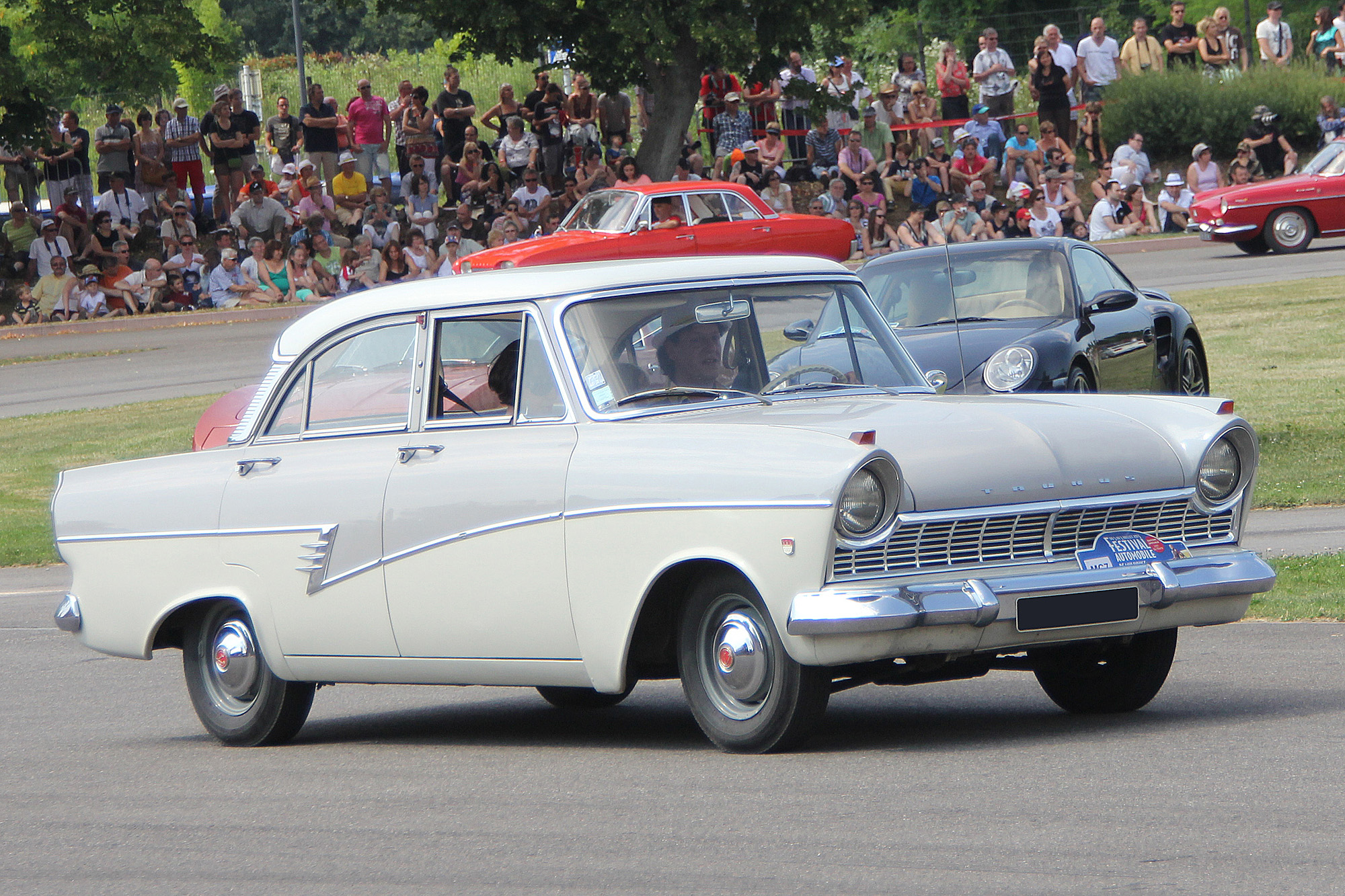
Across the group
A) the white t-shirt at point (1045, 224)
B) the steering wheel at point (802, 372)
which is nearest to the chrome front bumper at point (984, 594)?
the steering wheel at point (802, 372)

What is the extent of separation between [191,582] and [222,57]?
24.5m

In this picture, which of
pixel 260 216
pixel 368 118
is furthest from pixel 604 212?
pixel 368 118

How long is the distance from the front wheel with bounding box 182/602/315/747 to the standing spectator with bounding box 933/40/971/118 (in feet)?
87.4

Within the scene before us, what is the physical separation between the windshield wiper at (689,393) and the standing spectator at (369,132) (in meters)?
23.2

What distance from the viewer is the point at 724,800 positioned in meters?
5.36

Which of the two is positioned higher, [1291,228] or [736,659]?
[736,659]

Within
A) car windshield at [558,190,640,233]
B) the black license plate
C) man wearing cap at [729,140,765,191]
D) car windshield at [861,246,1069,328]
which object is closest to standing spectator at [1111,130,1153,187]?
man wearing cap at [729,140,765,191]

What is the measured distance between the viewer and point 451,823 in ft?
17.8

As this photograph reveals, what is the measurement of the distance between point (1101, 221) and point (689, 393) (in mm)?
25364

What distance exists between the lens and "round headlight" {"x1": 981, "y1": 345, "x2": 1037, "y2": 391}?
12.2 m

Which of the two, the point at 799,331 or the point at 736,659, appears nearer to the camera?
the point at 736,659

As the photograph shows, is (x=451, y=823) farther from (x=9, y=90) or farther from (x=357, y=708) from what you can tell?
(x=9, y=90)

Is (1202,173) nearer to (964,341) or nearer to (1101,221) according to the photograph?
(1101,221)

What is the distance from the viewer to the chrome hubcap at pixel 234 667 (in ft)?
23.6
